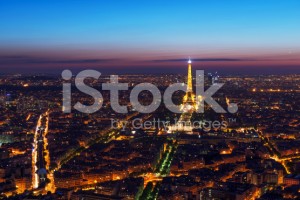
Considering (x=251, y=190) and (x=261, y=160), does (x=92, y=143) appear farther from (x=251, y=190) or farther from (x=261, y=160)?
(x=251, y=190)

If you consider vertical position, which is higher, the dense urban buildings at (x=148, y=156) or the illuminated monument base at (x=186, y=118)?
the illuminated monument base at (x=186, y=118)

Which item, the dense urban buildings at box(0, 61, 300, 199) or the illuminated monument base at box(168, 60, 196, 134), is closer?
the dense urban buildings at box(0, 61, 300, 199)

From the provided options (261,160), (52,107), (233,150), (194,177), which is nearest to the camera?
(194,177)

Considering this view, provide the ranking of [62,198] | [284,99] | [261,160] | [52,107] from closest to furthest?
1. [62,198]
2. [261,160]
3. [52,107]
4. [284,99]

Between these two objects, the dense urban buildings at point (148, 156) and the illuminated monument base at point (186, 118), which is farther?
the illuminated monument base at point (186, 118)

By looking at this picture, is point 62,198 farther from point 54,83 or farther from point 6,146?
point 54,83

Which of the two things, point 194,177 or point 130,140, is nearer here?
point 194,177

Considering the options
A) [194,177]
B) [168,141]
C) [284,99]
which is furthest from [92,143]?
[284,99]

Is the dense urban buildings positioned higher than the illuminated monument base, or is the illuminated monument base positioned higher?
the illuminated monument base

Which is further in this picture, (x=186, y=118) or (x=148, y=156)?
(x=186, y=118)
